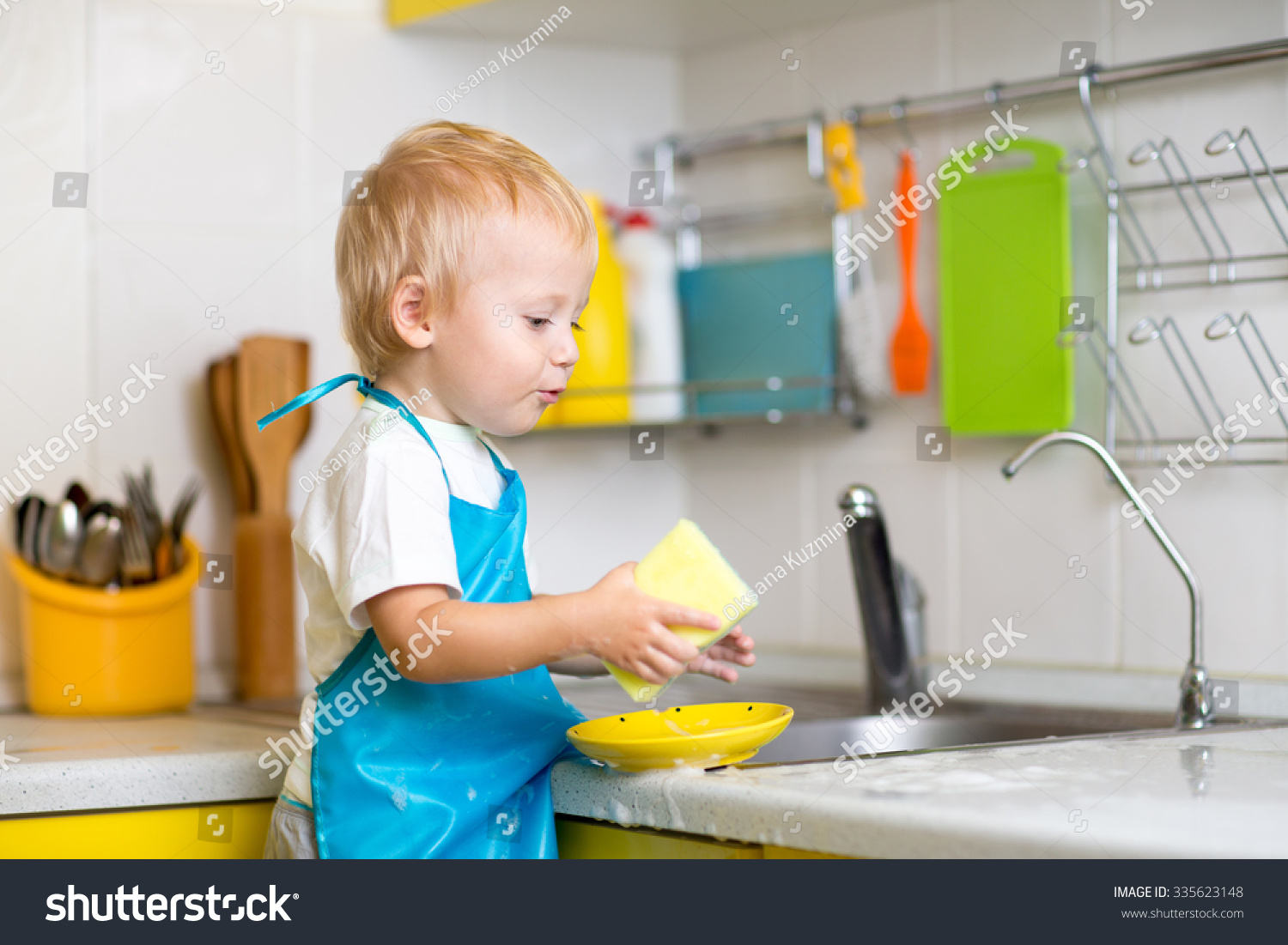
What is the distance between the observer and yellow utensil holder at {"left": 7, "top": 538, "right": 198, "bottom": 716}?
124cm

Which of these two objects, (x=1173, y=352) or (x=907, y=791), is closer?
(x=907, y=791)

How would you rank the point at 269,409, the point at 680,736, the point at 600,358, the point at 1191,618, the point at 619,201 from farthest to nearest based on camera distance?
the point at 619,201 → the point at 600,358 → the point at 269,409 → the point at 1191,618 → the point at 680,736

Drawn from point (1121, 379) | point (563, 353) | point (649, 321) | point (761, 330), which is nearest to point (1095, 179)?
point (1121, 379)

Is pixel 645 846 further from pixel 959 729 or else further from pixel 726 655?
pixel 959 729

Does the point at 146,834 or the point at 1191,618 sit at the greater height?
the point at 1191,618

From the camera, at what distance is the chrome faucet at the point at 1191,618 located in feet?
3.61

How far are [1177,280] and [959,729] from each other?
44 cm

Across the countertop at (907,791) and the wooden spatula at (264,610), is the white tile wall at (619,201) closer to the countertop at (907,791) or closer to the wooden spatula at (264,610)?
the wooden spatula at (264,610)

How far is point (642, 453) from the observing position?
1610 mm

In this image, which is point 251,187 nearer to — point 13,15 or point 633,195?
point 13,15

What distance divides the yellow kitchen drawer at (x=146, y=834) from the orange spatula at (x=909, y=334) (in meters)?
0.74

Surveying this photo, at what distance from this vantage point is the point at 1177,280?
1.24 meters

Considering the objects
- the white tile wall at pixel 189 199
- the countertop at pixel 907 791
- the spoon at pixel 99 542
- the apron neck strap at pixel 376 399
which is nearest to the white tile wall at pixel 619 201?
the white tile wall at pixel 189 199

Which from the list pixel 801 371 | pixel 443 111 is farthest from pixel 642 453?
pixel 443 111
